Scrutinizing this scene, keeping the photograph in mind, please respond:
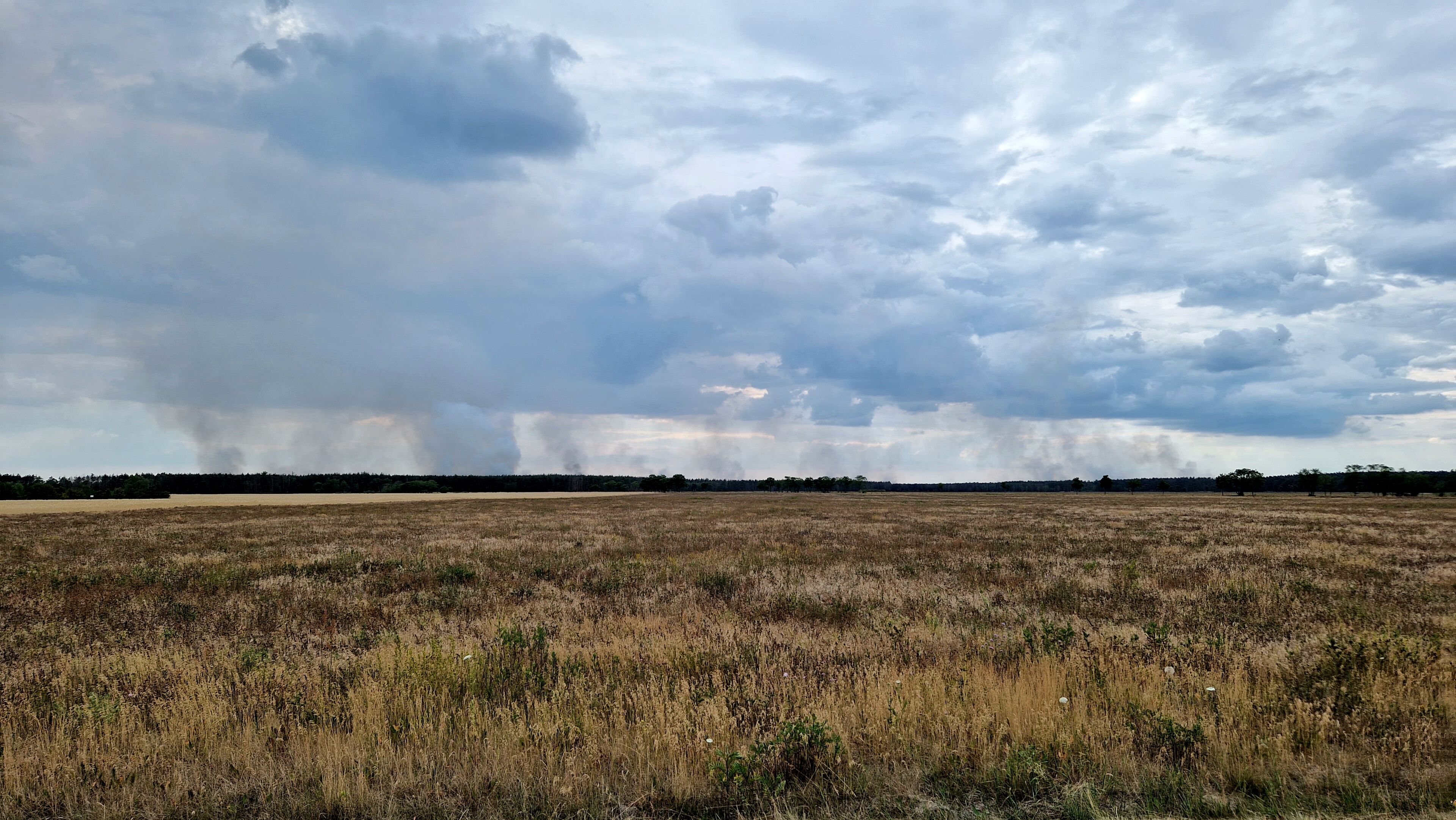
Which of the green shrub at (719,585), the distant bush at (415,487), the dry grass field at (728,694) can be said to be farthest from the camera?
the distant bush at (415,487)

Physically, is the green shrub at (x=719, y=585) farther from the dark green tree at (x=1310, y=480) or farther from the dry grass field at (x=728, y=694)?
the dark green tree at (x=1310, y=480)

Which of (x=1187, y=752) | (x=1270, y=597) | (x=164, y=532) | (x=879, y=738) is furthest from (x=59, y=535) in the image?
(x=1270, y=597)

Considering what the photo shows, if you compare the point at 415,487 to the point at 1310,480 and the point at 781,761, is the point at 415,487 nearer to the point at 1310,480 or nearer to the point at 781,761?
the point at 781,761

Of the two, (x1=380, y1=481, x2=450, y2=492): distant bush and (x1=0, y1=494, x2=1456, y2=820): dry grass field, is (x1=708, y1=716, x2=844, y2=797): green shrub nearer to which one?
(x1=0, y1=494, x2=1456, y2=820): dry grass field

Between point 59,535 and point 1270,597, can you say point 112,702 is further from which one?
point 59,535

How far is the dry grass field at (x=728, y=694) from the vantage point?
5508 millimetres

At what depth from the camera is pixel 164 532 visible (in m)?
34.2

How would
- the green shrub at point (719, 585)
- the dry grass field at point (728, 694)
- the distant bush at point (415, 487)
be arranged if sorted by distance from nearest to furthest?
1. the dry grass field at point (728, 694)
2. the green shrub at point (719, 585)
3. the distant bush at point (415, 487)

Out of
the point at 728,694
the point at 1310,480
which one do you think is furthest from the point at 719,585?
→ the point at 1310,480

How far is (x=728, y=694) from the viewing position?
7.50 m

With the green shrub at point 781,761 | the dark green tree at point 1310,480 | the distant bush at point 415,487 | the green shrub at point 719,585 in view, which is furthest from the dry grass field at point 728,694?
the dark green tree at point 1310,480

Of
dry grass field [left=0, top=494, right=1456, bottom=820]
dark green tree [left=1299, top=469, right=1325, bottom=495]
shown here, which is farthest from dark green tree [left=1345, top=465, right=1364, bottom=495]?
dry grass field [left=0, top=494, right=1456, bottom=820]

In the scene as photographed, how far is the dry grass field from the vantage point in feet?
18.1

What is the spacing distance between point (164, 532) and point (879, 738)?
41.8 meters
